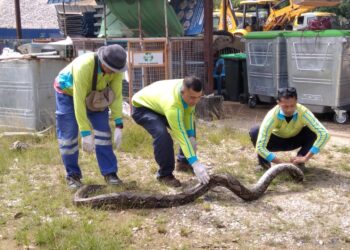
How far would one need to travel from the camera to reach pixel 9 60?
766 centimetres

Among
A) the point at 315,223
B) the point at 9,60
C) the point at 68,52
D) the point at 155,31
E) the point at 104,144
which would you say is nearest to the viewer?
the point at 315,223

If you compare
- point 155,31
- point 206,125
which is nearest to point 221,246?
point 206,125

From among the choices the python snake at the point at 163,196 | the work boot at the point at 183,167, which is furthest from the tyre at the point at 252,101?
the python snake at the point at 163,196

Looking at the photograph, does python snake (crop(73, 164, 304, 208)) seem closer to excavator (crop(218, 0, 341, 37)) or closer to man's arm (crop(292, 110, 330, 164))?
man's arm (crop(292, 110, 330, 164))

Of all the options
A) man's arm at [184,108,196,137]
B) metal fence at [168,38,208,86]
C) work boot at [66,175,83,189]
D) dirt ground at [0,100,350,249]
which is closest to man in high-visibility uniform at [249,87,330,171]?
dirt ground at [0,100,350,249]

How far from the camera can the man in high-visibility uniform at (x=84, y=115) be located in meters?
4.62

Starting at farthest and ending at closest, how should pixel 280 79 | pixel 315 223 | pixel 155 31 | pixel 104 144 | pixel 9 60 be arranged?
1. pixel 155 31
2. pixel 280 79
3. pixel 9 60
4. pixel 104 144
5. pixel 315 223

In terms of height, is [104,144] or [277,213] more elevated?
[104,144]

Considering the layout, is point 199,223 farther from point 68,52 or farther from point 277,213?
point 68,52

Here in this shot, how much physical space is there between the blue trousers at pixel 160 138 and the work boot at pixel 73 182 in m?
0.80

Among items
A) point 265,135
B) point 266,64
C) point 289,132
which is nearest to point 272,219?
point 265,135

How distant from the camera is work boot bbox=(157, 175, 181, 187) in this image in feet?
16.8

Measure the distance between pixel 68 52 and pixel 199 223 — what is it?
192 inches

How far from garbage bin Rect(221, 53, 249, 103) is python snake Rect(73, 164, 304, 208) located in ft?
20.4
